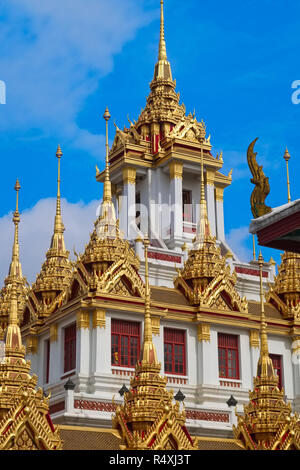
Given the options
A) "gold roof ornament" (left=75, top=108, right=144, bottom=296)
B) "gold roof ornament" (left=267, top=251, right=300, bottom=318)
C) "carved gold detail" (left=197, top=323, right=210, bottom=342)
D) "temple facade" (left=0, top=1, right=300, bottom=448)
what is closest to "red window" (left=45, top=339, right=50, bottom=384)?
"temple facade" (left=0, top=1, right=300, bottom=448)

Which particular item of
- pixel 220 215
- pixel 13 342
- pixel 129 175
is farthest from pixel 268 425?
pixel 220 215

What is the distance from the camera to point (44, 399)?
85.1 feet

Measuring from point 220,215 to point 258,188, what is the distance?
3283cm

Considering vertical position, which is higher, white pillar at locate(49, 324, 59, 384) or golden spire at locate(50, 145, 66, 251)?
golden spire at locate(50, 145, 66, 251)

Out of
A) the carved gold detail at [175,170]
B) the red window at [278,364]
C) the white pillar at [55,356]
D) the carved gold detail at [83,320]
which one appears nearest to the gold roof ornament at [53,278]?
the white pillar at [55,356]

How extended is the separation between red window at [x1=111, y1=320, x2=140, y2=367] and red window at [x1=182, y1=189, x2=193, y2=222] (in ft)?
44.8

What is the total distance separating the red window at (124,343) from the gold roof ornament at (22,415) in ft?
27.5

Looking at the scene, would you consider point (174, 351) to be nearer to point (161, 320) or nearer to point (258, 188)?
point (161, 320)

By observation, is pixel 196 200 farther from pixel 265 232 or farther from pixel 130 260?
pixel 265 232

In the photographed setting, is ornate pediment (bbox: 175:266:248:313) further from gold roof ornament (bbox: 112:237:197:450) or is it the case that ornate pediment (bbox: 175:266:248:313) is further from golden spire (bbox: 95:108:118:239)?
gold roof ornament (bbox: 112:237:197:450)

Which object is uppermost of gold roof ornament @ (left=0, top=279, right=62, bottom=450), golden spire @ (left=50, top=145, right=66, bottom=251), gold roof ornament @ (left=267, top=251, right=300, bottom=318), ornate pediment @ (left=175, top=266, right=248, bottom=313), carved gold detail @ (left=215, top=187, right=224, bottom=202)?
carved gold detail @ (left=215, top=187, right=224, bottom=202)

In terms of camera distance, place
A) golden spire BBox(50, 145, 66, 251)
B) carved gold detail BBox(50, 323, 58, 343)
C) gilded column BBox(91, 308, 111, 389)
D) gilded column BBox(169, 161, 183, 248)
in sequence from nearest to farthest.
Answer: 1. gilded column BBox(91, 308, 111, 389)
2. carved gold detail BBox(50, 323, 58, 343)
3. golden spire BBox(50, 145, 66, 251)
4. gilded column BBox(169, 161, 183, 248)

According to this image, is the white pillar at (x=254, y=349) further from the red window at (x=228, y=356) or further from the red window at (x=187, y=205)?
the red window at (x=187, y=205)

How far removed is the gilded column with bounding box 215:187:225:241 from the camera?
49188 mm
